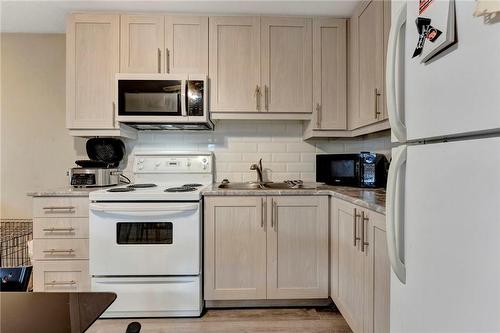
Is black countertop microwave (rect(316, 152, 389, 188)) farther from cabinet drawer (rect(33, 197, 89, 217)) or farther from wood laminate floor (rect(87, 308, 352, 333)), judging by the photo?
cabinet drawer (rect(33, 197, 89, 217))

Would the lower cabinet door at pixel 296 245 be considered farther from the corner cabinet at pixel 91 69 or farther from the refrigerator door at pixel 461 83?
the corner cabinet at pixel 91 69

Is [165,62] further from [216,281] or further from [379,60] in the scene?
[216,281]

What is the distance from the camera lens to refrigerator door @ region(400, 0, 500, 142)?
55 cm

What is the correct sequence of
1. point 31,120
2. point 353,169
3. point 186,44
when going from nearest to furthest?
point 353,169, point 186,44, point 31,120

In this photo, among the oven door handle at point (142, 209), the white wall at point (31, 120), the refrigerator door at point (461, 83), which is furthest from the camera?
the white wall at point (31, 120)

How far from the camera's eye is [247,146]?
8.54 feet

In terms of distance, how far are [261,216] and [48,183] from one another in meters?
2.05

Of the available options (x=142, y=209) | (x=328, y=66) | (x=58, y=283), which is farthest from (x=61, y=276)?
A: (x=328, y=66)

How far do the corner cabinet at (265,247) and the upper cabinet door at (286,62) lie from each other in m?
0.83

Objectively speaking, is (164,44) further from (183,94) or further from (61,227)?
(61,227)

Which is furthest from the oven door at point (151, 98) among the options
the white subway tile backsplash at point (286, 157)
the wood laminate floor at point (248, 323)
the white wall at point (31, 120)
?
the wood laminate floor at point (248, 323)

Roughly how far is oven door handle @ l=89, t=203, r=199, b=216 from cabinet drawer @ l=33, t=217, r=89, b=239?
7.6 inches

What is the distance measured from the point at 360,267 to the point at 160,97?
1798 mm

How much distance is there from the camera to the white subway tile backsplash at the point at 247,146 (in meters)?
2.58
